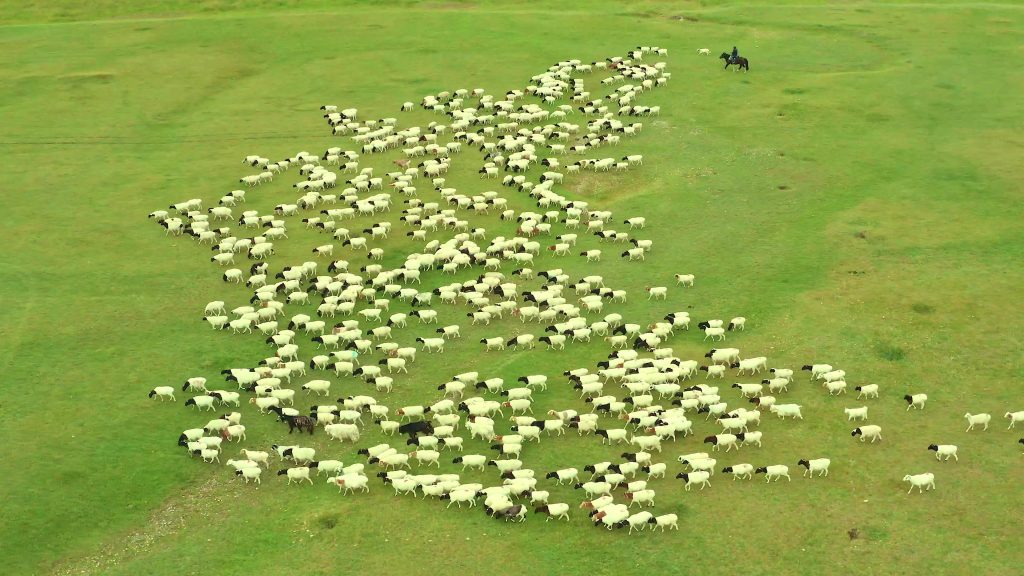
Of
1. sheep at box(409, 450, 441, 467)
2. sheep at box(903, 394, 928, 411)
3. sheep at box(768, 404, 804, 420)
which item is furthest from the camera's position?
sheep at box(903, 394, 928, 411)

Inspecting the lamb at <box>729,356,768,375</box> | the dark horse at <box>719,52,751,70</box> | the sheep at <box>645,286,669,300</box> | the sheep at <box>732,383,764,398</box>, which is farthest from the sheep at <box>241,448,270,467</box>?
the dark horse at <box>719,52,751,70</box>

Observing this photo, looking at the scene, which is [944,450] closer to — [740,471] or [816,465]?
[816,465]

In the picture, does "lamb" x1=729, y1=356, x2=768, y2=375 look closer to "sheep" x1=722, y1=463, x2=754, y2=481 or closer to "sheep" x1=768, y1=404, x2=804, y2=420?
"sheep" x1=768, y1=404, x2=804, y2=420

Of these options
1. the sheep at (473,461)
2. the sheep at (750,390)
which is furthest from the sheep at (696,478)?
the sheep at (473,461)

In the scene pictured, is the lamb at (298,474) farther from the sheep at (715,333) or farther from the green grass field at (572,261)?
the sheep at (715,333)

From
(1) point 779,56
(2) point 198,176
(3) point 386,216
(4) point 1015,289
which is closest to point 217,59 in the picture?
(2) point 198,176
